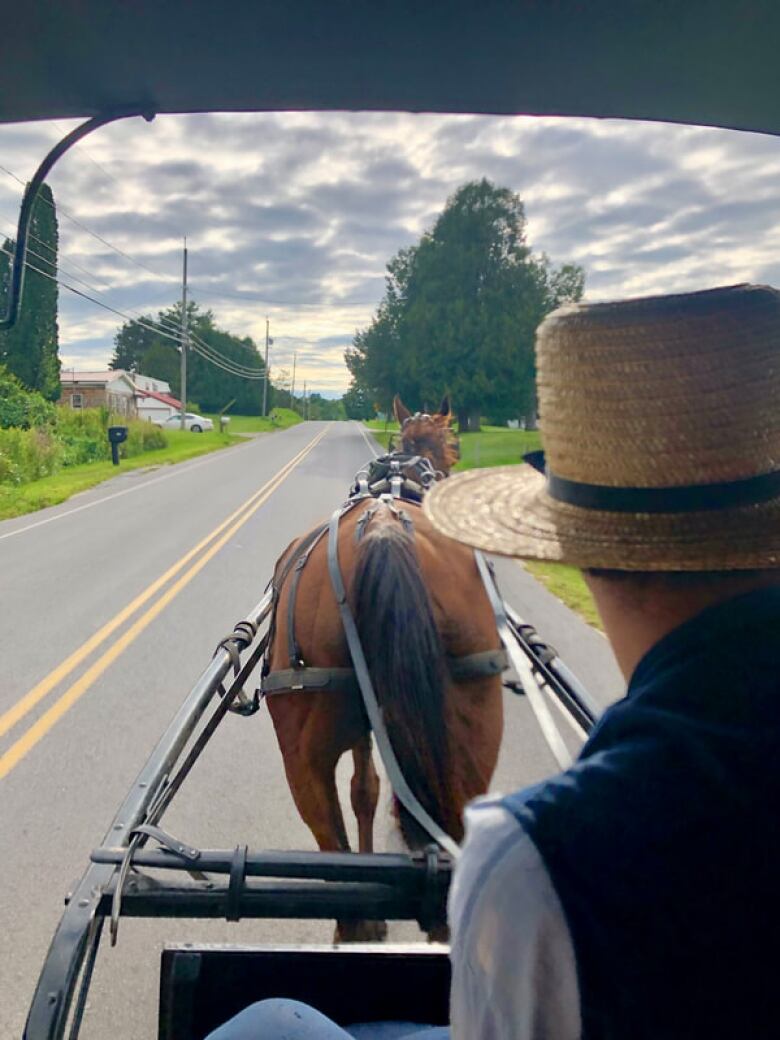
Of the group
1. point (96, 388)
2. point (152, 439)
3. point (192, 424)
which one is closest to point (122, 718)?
point (152, 439)

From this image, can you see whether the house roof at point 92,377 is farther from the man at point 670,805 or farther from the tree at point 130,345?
the man at point 670,805

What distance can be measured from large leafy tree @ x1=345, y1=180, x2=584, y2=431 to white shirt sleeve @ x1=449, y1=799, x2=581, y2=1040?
72.2ft

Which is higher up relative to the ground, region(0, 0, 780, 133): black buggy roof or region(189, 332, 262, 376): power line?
region(189, 332, 262, 376): power line

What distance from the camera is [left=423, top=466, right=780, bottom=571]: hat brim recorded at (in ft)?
2.98

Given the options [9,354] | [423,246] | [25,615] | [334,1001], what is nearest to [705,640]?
[334,1001]

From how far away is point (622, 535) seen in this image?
3.21 feet

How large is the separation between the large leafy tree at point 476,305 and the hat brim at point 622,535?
21465 mm

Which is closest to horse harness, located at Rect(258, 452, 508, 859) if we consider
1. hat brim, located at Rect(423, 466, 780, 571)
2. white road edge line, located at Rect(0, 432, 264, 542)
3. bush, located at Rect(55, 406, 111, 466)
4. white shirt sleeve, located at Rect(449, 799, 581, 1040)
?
hat brim, located at Rect(423, 466, 780, 571)

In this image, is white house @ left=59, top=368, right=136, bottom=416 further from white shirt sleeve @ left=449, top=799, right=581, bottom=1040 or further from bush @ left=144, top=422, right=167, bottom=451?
white shirt sleeve @ left=449, top=799, right=581, bottom=1040

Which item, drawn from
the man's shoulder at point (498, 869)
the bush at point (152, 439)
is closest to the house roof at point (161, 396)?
the bush at point (152, 439)

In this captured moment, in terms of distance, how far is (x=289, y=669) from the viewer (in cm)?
285

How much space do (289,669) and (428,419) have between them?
3.64 meters

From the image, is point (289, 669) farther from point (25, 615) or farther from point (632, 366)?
point (25, 615)

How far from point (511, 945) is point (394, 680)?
1.75 metres
